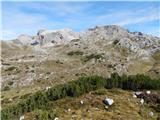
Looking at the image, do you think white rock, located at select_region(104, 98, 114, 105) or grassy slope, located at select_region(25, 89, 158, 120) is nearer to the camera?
grassy slope, located at select_region(25, 89, 158, 120)

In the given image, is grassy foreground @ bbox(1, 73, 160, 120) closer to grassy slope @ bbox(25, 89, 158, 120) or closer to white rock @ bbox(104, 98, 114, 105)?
grassy slope @ bbox(25, 89, 158, 120)

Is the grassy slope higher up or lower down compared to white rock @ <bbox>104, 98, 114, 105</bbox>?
lower down

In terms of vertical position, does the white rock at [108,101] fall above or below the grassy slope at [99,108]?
above

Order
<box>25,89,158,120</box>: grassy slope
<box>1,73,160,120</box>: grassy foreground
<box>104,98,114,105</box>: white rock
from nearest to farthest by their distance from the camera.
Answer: <box>25,89,158,120</box>: grassy slope
<box>104,98,114,105</box>: white rock
<box>1,73,160,120</box>: grassy foreground

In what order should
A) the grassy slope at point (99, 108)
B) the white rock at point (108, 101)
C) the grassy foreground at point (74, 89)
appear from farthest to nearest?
the grassy foreground at point (74, 89)
the white rock at point (108, 101)
the grassy slope at point (99, 108)

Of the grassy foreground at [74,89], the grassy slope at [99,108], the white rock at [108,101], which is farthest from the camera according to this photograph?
the grassy foreground at [74,89]

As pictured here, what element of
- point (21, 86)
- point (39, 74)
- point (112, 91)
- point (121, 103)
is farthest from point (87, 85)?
point (39, 74)

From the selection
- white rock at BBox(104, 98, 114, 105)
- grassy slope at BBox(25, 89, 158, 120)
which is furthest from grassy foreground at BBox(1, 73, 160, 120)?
white rock at BBox(104, 98, 114, 105)

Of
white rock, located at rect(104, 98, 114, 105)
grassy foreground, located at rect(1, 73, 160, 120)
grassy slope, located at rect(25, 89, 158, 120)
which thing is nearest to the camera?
grassy slope, located at rect(25, 89, 158, 120)

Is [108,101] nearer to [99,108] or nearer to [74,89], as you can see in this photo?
[99,108]

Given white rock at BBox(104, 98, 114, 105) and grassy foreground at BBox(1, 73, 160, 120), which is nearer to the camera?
white rock at BBox(104, 98, 114, 105)

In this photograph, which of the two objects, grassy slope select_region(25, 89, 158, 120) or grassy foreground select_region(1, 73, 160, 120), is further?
grassy foreground select_region(1, 73, 160, 120)

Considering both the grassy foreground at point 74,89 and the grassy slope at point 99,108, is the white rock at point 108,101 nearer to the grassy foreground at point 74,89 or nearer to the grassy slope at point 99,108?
the grassy slope at point 99,108

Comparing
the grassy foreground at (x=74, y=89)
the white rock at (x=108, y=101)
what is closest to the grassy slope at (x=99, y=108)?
the white rock at (x=108, y=101)
